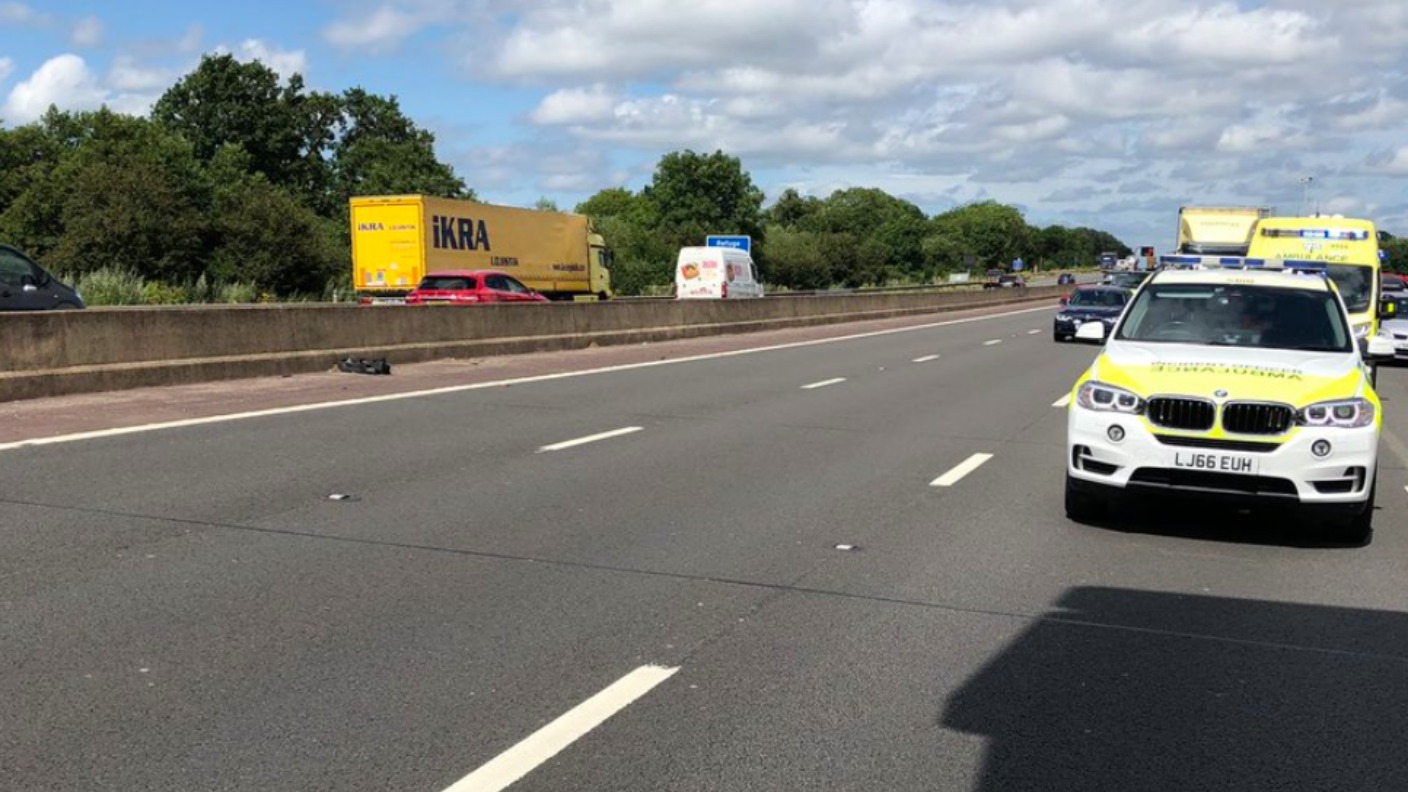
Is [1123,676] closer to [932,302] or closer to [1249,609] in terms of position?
[1249,609]

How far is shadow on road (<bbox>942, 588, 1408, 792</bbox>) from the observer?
441 cm

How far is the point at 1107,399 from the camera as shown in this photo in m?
8.34

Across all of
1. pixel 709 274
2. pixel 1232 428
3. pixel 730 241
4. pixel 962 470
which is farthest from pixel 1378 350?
pixel 730 241

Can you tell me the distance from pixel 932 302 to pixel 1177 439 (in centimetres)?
5140

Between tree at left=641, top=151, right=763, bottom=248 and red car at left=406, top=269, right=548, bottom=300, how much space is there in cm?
9412

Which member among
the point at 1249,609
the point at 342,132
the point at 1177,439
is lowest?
the point at 1249,609

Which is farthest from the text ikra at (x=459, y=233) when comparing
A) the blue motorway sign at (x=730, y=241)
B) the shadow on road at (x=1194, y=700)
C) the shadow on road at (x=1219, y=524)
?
the shadow on road at (x=1194, y=700)

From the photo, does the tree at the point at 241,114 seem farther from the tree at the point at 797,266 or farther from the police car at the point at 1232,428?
the police car at the point at 1232,428

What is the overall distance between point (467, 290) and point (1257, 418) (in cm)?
2359

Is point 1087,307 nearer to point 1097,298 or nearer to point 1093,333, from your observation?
point 1097,298

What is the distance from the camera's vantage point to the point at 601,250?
148 ft

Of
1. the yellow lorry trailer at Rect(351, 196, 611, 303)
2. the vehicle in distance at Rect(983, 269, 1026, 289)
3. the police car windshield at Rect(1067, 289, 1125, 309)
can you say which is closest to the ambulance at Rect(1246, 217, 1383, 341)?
the police car windshield at Rect(1067, 289, 1125, 309)

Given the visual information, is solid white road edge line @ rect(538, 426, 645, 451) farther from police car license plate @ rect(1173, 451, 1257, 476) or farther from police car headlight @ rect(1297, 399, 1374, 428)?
police car headlight @ rect(1297, 399, 1374, 428)

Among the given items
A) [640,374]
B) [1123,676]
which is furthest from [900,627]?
[640,374]
